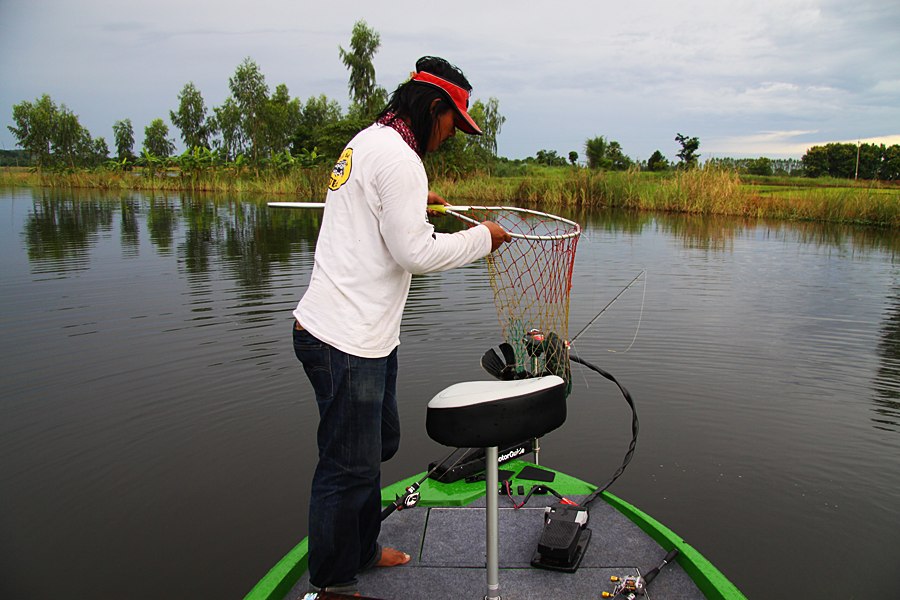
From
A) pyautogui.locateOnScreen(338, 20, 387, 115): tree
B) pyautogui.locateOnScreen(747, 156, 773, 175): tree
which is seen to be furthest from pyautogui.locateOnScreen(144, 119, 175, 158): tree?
pyautogui.locateOnScreen(747, 156, 773, 175): tree

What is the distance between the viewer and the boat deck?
7.70 feet

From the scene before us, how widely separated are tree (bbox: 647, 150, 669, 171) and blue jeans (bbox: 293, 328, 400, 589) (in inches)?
2123

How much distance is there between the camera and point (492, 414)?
176 cm

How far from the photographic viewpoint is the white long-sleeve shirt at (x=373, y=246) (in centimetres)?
194

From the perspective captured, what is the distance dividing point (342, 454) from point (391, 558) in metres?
0.63

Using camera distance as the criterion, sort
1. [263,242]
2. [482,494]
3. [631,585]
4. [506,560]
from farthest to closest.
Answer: [263,242] → [482,494] → [506,560] → [631,585]

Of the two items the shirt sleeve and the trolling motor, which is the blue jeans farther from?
the trolling motor

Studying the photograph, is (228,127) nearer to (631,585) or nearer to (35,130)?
(35,130)

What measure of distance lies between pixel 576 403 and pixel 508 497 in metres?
2.14

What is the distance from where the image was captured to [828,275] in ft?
34.7

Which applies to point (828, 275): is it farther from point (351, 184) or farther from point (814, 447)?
point (351, 184)

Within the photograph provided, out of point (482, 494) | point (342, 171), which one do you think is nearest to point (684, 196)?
point (482, 494)

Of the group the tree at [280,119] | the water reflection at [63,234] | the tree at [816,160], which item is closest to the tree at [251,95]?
the tree at [280,119]

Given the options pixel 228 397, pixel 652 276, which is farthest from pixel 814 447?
pixel 652 276
